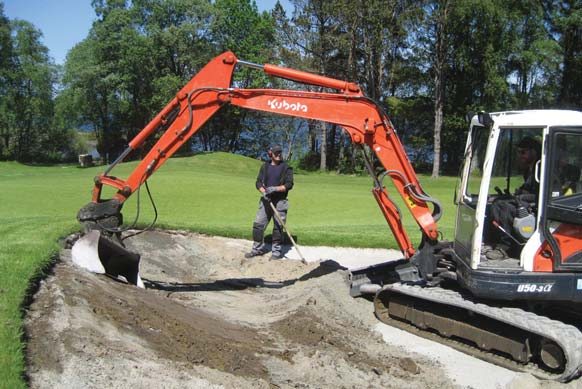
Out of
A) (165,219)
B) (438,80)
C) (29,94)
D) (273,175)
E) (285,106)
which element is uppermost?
(438,80)

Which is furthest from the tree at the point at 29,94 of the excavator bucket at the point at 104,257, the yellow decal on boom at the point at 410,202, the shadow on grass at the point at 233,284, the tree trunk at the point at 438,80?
the yellow decal on boom at the point at 410,202

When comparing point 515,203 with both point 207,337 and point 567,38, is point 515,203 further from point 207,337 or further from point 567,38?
point 567,38

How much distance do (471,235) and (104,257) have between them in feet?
15.1

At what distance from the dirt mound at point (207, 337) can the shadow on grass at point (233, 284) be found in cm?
5

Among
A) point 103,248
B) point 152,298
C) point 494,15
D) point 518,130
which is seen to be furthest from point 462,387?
point 494,15

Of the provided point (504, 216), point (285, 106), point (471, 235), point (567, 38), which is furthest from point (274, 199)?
point (567, 38)

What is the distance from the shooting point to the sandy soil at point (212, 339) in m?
4.57

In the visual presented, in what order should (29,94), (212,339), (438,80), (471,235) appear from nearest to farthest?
(212,339), (471,235), (438,80), (29,94)

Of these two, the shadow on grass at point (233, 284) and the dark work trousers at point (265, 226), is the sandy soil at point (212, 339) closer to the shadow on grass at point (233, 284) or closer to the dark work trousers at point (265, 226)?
the shadow on grass at point (233, 284)

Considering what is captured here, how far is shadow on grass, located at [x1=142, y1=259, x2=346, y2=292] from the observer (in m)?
8.20

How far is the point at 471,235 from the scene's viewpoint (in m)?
6.27

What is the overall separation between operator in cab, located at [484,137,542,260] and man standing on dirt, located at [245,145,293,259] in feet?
15.1

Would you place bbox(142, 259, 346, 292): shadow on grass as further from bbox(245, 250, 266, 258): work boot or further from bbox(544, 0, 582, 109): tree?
bbox(544, 0, 582, 109): tree

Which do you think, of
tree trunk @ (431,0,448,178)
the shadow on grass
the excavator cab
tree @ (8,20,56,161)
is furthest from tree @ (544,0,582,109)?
tree @ (8,20,56,161)
